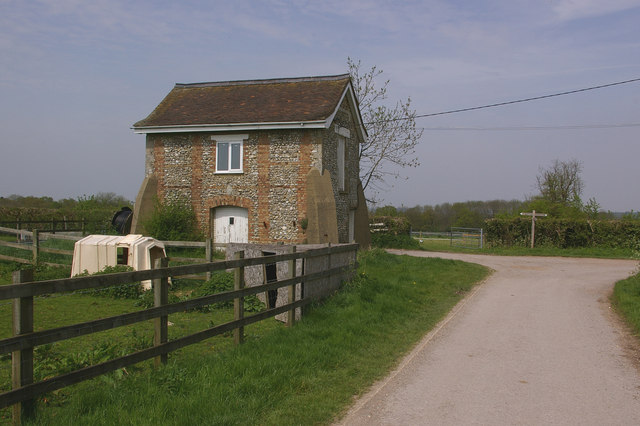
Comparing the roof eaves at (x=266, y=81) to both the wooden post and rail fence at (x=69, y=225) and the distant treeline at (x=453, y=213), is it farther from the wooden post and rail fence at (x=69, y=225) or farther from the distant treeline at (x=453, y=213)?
the distant treeline at (x=453, y=213)

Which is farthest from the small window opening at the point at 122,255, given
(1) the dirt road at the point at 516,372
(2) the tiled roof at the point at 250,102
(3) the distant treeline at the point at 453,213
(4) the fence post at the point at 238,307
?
(3) the distant treeline at the point at 453,213

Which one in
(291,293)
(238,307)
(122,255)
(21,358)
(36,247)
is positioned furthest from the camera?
(36,247)

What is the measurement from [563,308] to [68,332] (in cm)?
1070

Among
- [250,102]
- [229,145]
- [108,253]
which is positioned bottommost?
[108,253]

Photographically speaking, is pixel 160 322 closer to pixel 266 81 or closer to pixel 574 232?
pixel 266 81

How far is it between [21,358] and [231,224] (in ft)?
54.8

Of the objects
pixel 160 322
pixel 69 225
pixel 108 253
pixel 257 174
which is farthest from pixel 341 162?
pixel 69 225

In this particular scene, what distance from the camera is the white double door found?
20.8 metres

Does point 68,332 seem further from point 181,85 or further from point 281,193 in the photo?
point 181,85

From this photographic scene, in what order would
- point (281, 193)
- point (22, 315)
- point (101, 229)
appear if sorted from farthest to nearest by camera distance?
point (101, 229) → point (281, 193) → point (22, 315)

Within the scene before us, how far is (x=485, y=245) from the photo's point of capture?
32.3 meters

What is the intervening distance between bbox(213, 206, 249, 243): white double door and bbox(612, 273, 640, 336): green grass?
12540mm

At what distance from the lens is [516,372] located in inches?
A: 271

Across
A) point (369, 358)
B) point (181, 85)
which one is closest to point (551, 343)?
point (369, 358)
